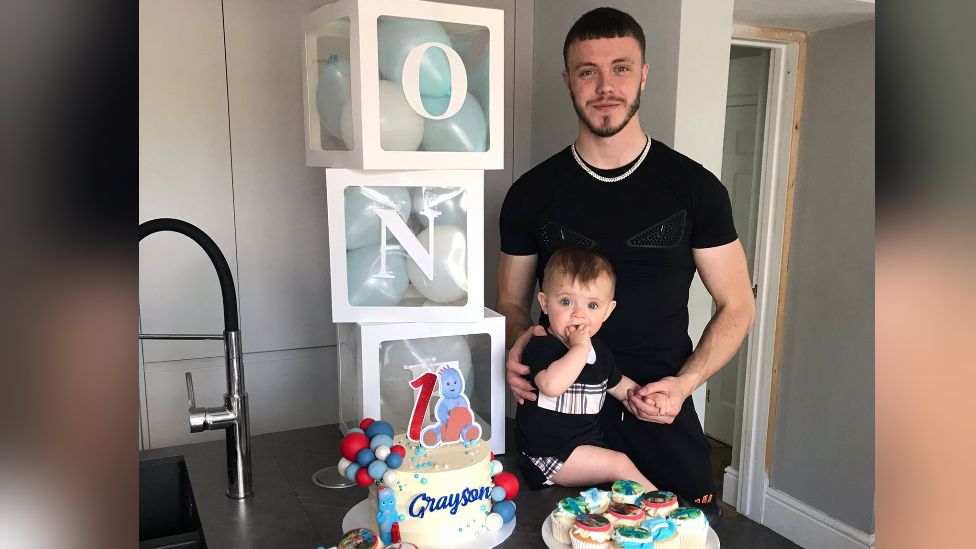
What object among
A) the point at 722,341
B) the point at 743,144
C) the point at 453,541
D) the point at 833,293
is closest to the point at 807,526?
the point at 833,293

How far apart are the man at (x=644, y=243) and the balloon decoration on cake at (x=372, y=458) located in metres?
0.42

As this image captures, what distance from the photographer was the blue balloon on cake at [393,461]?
3.66ft

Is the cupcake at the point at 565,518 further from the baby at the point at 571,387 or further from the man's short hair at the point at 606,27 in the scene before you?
the man's short hair at the point at 606,27

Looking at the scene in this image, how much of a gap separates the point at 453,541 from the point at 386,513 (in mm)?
117

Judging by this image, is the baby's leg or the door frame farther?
the door frame

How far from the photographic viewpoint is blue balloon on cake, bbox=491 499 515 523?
1.18 m

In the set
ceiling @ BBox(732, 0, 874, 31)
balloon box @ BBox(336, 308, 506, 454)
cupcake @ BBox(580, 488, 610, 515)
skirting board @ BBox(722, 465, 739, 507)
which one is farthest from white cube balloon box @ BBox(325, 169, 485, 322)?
skirting board @ BBox(722, 465, 739, 507)

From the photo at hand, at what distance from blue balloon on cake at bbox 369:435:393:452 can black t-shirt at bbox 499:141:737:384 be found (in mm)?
588

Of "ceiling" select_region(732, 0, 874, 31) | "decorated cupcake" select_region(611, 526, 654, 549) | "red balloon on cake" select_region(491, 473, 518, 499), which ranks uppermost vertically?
"ceiling" select_region(732, 0, 874, 31)

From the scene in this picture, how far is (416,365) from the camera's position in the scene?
1.47 m

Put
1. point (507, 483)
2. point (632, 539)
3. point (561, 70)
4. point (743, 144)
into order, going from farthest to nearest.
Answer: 1. point (743, 144)
2. point (561, 70)
3. point (507, 483)
4. point (632, 539)

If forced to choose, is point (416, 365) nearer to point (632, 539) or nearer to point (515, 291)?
point (515, 291)

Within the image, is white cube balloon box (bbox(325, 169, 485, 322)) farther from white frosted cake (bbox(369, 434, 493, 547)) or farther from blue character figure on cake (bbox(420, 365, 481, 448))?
white frosted cake (bbox(369, 434, 493, 547))

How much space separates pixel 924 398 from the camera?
Answer: 173 millimetres
